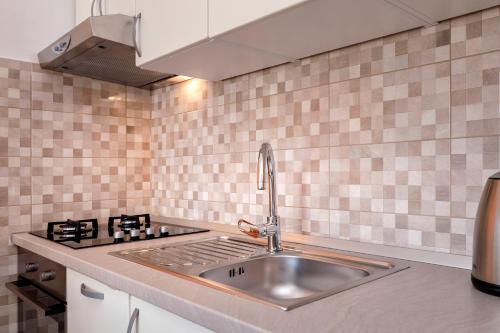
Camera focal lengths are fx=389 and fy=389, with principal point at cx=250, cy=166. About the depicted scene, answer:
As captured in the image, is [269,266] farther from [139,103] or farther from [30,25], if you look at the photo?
[30,25]

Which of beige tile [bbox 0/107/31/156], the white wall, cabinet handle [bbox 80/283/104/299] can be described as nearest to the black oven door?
cabinet handle [bbox 80/283/104/299]

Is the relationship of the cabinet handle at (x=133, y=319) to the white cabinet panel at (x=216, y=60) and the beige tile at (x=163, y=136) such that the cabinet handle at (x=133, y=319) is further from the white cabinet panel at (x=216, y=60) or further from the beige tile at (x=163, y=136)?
the beige tile at (x=163, y=136)

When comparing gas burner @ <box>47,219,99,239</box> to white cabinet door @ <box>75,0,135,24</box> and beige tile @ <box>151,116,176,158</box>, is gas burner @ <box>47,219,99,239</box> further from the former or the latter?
white cabinet door @ <box>75,0,135,24</box>

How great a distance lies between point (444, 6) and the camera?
3.23ft

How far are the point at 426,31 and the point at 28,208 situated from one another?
1.78m

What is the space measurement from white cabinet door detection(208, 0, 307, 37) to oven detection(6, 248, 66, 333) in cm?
95

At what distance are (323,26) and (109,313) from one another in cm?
102

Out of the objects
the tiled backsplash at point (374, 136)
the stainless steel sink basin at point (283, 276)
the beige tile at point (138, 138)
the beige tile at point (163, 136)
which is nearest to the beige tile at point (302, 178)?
the tiled backsplash at point (374, 136)

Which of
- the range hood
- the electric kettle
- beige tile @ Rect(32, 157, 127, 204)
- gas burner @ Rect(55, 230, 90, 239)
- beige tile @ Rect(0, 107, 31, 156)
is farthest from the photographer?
beige tile @ Rect(32, 157, 127, 204)

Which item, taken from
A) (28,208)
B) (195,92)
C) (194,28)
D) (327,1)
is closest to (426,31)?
(327,1)

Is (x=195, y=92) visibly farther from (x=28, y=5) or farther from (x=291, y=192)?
(x=28, y=5)

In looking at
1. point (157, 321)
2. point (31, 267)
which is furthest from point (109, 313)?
point (31, 267)

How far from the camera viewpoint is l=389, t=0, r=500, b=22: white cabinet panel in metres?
0.96

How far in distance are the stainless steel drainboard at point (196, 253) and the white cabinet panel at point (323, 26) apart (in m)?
0.68
